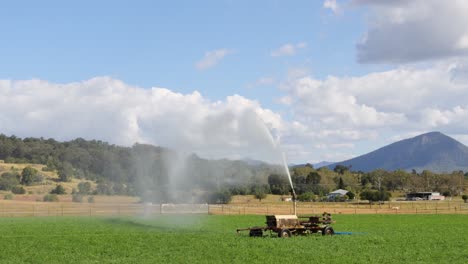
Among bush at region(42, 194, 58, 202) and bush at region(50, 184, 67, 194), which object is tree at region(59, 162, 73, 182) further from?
bush at region(42, 194, 58, 202)

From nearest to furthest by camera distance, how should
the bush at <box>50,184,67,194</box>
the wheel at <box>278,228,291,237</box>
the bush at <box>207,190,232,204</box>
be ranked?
the wheel at <box>278,228,291,237</box>
the bush at <box>207,190,232,204</box>
the bush at <box>50,184,67,194</box>

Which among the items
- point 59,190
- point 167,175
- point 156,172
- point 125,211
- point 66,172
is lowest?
point 125,211

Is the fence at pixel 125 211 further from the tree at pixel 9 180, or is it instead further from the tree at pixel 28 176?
the tree at pixel 28 176

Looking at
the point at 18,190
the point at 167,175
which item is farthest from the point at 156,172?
the point at 18,190

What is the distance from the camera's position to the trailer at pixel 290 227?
4203cm

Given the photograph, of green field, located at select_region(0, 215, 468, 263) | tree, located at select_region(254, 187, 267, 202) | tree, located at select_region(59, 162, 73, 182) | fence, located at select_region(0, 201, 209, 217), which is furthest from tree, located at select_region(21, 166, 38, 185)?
green field, located at select_region(0, 215, 468, 263)

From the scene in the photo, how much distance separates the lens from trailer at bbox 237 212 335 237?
42.0 metres

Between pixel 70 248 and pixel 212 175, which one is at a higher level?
pixel 212 175

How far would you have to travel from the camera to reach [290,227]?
139 feet

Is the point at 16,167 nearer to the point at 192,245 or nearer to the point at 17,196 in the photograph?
the point at 17,196

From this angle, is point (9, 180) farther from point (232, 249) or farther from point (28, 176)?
point (232, 249)

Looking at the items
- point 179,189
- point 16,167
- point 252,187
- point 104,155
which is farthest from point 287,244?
point 16,167

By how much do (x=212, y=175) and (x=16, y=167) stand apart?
356 ft

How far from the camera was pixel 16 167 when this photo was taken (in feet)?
607
